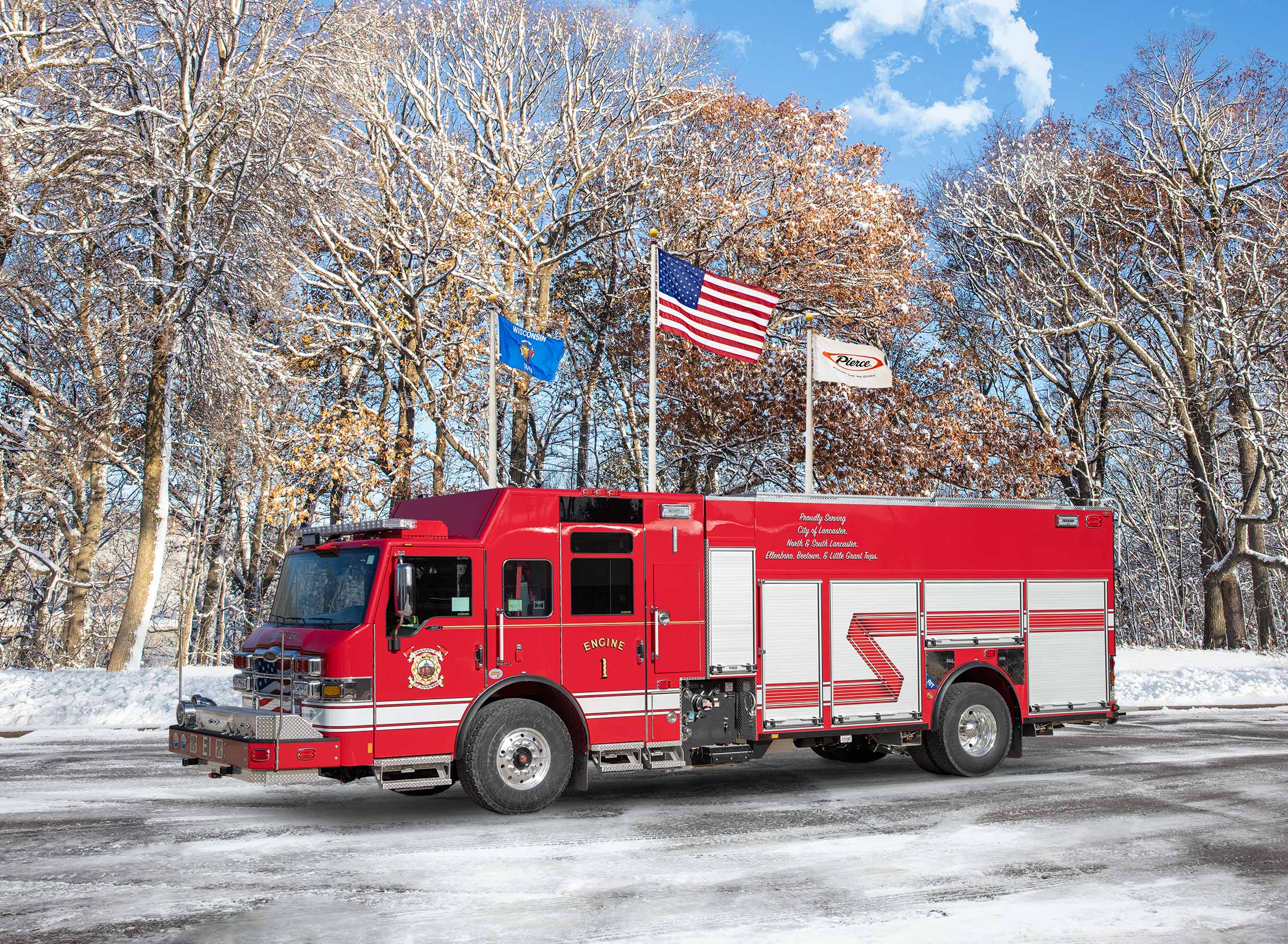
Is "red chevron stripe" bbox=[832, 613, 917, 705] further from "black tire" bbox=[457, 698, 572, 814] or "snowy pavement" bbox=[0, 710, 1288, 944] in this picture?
"black tire" bbox=[457, 698, 572, 814]

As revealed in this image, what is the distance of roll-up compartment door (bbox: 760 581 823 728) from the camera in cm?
1173

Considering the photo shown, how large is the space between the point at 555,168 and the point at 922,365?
37.1 ft

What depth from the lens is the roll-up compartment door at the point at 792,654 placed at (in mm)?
11734

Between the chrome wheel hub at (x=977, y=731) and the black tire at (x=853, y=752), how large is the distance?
131 cm

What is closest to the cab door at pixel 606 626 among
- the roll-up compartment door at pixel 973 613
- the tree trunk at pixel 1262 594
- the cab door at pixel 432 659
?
the cab door at pixel 432 659

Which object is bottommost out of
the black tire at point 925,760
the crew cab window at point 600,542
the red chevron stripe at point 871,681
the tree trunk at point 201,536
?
the black tire at point 925,760

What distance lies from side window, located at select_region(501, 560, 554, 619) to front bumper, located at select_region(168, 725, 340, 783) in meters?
1.89

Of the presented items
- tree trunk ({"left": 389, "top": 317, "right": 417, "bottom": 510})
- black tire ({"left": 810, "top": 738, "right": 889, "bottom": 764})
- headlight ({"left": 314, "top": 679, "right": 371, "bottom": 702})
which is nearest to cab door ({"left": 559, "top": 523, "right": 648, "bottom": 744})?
headlight ({"left": 314, "top": 679, "right": 371, "bottom": 702})

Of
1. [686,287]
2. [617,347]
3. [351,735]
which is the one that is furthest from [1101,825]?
[617,347]

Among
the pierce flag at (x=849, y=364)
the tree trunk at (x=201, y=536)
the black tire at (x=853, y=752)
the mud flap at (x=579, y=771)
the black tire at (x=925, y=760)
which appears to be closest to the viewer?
the mud flap at (x=579, y=771)

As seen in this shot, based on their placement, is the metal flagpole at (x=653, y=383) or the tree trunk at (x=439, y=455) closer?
the metal flagpole at (x=653, y=383)

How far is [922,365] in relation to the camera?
1292 inches

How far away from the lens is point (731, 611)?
38.1 feet

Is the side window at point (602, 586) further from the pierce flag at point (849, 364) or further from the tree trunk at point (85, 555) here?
the tree trunk at point (85, 555)
